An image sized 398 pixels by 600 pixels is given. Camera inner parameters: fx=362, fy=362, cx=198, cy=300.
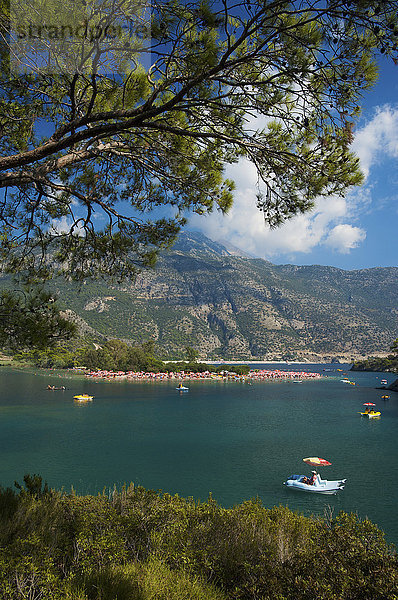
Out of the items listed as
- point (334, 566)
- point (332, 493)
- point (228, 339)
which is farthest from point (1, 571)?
point (228, 339)

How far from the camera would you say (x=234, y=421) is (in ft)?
105

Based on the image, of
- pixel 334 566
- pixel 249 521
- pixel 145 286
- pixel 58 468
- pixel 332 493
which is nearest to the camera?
pixel 334 566

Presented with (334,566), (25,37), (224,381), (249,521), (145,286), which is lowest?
(224,381)

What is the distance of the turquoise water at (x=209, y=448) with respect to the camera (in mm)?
14844

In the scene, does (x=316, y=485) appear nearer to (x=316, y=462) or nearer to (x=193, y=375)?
(x=316, y=462)

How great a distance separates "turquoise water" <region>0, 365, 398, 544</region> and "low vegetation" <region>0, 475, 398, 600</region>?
908 cm

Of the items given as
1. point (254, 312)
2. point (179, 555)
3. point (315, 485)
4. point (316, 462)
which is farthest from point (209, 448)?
point (254, 312)

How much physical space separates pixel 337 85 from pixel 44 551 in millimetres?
5653

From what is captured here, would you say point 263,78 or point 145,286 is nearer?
point 263,78

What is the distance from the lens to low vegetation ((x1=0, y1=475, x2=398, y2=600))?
3002 millimetres

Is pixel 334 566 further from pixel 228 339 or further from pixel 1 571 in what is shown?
pixel 228 339

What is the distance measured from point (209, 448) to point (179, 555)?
65.6ft

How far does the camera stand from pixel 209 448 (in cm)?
2266

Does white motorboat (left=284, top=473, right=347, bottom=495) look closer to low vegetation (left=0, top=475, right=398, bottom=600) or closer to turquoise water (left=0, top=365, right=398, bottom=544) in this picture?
turquoise water (left=0, top=365, right=398, bottom=544)
